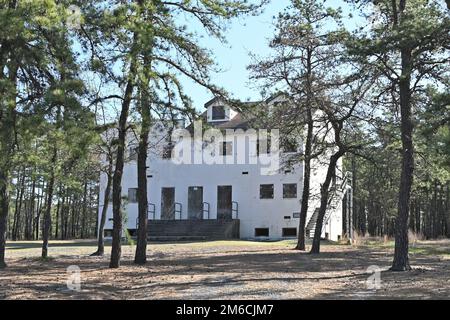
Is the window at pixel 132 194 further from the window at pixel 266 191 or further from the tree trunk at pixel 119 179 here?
the tree trunk at pixel 119 179

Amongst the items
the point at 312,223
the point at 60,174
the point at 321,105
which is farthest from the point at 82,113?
the point at 312,223

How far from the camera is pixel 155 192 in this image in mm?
42969

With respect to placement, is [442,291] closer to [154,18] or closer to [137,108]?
[137,108]

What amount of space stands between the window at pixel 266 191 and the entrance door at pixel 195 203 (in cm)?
451

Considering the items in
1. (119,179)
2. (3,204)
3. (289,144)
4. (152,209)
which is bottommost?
(3,204)

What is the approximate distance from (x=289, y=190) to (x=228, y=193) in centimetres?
455

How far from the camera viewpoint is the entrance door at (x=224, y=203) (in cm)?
4119

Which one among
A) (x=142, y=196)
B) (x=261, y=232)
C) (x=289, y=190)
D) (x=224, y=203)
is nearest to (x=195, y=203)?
(x=224, y=203)

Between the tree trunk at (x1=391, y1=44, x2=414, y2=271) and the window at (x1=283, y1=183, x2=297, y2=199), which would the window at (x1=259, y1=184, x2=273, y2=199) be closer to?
the window at (x1=283, y1=183, x2=297, y2=199)

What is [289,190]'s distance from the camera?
4009 centimetres

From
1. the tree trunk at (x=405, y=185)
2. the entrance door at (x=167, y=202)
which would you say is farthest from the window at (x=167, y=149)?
the entrance door at (x=167, y=202)

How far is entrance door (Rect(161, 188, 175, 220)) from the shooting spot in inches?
1655

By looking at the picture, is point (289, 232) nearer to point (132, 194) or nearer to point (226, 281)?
point (132, 194)

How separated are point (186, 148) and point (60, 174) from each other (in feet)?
82.1
